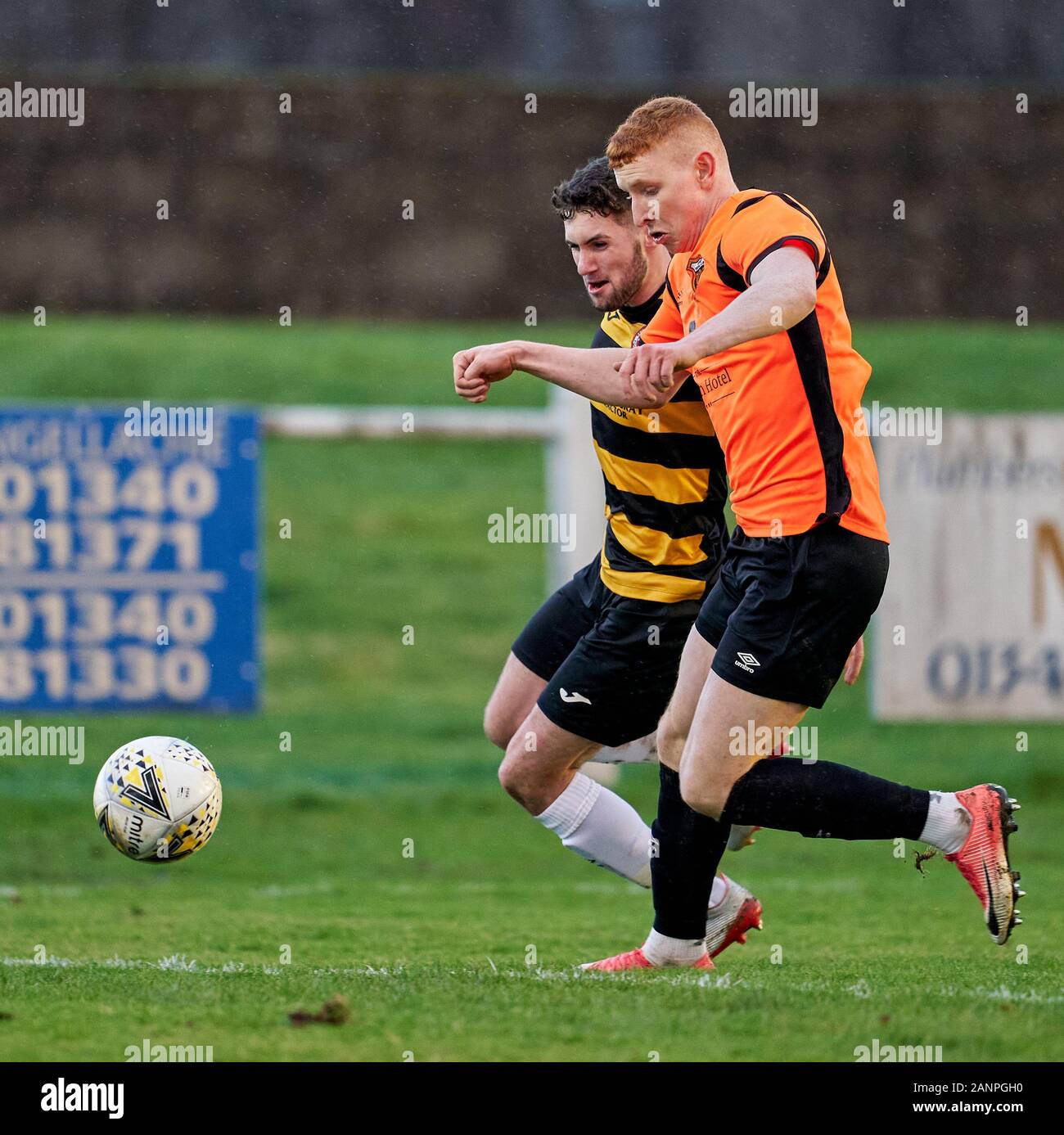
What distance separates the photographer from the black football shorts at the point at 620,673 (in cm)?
548

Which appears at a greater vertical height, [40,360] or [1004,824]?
[40,360]

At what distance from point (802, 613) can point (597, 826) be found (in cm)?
152

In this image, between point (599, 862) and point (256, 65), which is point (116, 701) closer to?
point (599, 862)

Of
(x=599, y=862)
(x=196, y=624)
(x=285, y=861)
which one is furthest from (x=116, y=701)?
(x=599, y=862)

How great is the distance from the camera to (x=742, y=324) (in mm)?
4234

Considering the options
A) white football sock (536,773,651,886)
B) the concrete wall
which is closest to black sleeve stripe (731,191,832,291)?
white football sock (536,773,651,886)

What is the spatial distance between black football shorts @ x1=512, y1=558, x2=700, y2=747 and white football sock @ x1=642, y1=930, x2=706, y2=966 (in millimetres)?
706

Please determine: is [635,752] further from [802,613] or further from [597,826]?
[802,613]

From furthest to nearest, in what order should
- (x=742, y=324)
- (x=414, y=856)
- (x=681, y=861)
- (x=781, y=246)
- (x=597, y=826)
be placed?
1. (x=414, y=856)
2. (x=597, y=826)
3. (x=681, y=861)
4. (x=781, y=246)
5. (x=742, y=324)

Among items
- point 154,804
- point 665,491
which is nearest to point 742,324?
point 665,491

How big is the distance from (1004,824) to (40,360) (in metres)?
16.3

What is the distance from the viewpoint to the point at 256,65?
19.6 metres

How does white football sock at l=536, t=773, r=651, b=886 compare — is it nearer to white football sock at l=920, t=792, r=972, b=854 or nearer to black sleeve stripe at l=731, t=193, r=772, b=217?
white football sock at l=920, t=792, r=972, b=854

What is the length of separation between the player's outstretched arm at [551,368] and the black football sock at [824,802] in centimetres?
106
